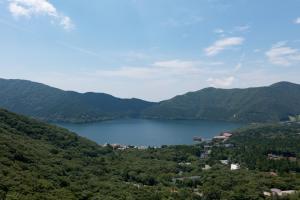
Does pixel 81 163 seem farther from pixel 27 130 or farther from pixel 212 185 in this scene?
pixel 212 185

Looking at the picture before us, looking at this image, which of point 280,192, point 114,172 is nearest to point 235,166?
point 280,192

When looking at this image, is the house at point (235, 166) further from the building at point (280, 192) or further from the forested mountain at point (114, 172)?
the building at point (280, 192)

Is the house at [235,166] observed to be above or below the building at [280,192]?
above

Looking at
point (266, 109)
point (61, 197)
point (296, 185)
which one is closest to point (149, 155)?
point (296, 185)

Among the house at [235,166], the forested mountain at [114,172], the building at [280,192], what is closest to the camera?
the forested mountain at [114,172]

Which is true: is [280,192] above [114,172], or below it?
below

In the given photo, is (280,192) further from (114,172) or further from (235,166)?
(114,172)

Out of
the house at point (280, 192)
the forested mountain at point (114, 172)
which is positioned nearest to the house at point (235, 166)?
the forested mountain at point (114, 172)

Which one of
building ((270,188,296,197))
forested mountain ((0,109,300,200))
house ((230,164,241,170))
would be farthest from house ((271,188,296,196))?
house ((230,164,241,170))

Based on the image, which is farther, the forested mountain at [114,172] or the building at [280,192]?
the building at [280,192]
